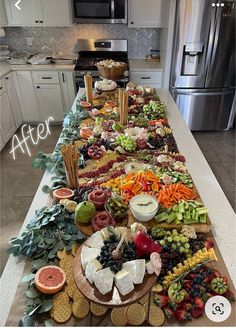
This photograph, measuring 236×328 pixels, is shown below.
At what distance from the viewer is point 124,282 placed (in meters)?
0.83

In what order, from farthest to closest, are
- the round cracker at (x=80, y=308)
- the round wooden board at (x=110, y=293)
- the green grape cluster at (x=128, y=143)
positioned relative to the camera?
1. the green grape cluster at (x=128, y=143)
2. the round cracker at (x=80, y=308)
3. the round wooden board at (x=110, y=293)

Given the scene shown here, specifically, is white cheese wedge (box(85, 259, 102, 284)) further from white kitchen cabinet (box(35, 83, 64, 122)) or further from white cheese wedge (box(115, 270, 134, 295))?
white kitchen cabinet (box(35, 83, 64, 122))

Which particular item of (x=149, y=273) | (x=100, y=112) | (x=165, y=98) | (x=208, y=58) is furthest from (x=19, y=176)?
(x=208, y=58)

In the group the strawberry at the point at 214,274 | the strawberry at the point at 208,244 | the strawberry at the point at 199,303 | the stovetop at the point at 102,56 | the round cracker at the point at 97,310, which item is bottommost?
A: the round cracker at the point at 97,310

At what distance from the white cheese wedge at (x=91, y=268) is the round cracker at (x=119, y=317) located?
18 centimetres

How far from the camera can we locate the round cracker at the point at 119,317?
36.4 inches

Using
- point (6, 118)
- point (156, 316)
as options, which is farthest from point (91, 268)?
point (6, 118)

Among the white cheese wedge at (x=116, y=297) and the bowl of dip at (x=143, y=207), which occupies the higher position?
the white cheese wedge at (x=116, y=297)

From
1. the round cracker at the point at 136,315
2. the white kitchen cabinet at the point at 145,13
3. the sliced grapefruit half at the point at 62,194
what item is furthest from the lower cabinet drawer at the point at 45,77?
the round cracker at the point at 136,315

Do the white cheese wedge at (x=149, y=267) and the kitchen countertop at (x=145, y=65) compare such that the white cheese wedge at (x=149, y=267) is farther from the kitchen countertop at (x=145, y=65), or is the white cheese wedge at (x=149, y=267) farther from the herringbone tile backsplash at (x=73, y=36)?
the herringbone tile backsplash at (x=73, y=36)

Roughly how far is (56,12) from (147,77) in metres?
1.55

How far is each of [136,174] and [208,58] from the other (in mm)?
2678

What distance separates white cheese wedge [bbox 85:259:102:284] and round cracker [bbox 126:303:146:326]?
0.68ft

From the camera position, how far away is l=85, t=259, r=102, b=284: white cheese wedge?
858mm
